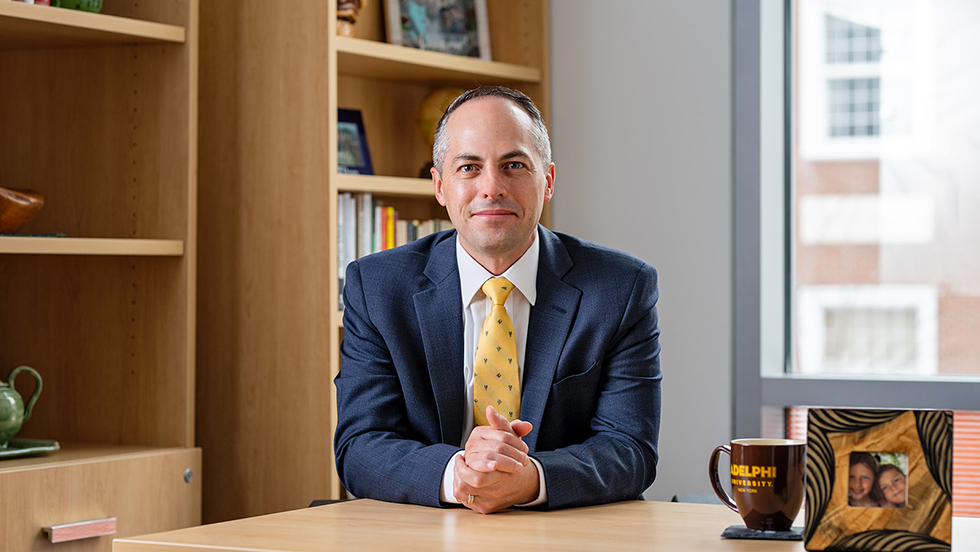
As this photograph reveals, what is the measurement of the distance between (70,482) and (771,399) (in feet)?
6.16

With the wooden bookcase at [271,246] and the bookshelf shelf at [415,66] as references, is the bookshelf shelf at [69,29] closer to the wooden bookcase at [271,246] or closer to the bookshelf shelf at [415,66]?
the wooden bookcase at [271,246]

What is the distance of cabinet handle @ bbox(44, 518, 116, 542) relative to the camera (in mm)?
2217

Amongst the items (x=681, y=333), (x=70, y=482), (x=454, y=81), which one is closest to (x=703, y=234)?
(x=681, y=333)

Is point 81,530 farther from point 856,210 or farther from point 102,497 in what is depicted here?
point 856,210

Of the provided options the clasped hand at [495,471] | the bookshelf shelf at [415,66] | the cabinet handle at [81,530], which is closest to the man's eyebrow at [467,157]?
the clasped hand at [495,471]

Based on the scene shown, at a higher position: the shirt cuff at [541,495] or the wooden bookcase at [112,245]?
the wooden bookcase at [112,245]

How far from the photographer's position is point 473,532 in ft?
4.06

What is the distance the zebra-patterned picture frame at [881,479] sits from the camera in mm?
1068

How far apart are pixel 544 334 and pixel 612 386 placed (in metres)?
0.15

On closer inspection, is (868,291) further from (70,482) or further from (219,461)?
(70,482)

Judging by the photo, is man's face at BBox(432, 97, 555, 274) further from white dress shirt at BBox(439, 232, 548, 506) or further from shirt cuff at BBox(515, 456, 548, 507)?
shirt cuff at BBox(515, 456, 548, 507)

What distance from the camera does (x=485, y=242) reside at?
5.94 ft

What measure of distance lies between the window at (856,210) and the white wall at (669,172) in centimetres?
6

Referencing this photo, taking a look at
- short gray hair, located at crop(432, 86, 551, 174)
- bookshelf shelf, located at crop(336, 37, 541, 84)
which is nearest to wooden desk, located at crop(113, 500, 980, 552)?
short gray hair, located at crop(432, 86, 551, 174)
